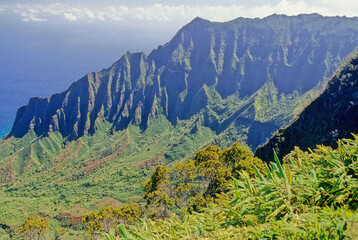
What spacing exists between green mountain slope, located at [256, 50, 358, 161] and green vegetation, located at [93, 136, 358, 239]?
64.4 metres

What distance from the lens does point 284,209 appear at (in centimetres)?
479

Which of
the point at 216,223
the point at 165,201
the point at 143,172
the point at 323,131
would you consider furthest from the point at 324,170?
the point at 143,172

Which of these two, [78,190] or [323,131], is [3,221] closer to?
[78,190]

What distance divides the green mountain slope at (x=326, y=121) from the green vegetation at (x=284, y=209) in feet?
211

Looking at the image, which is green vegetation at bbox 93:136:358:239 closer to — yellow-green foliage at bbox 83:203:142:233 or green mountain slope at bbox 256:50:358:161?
A: yellow-green foliage at bbox 83:203:142:233

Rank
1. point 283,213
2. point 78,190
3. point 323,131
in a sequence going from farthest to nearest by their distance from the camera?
point 78,190 < point 323,131 < point 283,213

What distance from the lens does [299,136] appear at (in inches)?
2749

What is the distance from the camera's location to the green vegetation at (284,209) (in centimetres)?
408

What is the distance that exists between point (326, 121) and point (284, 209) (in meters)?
74.2

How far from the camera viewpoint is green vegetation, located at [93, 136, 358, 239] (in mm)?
4078

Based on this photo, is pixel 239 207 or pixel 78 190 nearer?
pixel 239 207

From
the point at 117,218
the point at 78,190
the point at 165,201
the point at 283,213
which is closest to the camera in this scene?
the point at 283,213

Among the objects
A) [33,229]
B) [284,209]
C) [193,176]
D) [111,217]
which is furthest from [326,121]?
[284,209]

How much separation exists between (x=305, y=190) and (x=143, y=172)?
620ft
